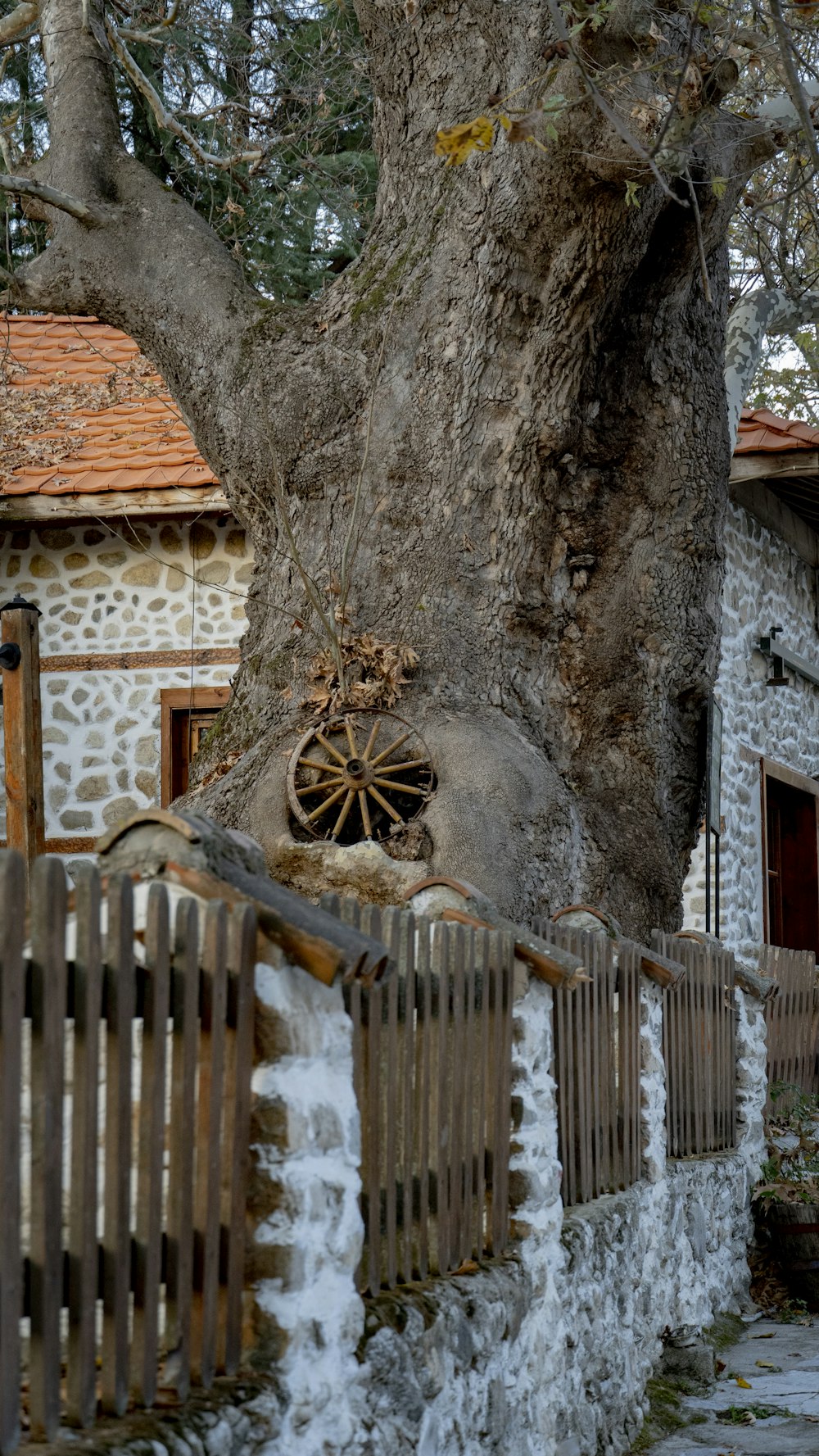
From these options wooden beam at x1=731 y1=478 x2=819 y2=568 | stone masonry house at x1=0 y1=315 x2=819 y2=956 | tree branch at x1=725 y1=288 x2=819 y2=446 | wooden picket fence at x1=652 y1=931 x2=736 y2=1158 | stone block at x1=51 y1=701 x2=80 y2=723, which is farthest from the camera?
wooden beam at x1=731 y1=478 x2=819 y2=568

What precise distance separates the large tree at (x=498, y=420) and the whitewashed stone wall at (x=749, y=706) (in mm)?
3292

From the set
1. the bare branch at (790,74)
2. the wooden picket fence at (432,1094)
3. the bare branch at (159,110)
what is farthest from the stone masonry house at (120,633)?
the wooden picket fence at (432,1094)

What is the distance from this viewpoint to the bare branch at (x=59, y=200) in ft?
21.8

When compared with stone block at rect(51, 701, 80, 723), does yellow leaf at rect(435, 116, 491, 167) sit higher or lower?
higher

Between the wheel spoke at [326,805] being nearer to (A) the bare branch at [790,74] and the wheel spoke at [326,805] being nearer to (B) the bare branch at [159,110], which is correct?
(A) the bare branch at [790,74]

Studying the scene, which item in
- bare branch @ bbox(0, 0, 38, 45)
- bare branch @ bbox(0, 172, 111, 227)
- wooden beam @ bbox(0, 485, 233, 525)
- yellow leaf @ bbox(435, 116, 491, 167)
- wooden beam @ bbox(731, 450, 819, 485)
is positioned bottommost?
yellow leaf @ bbox(435, 116, 491, 167)

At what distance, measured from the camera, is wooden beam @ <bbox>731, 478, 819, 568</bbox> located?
1071 centimetres

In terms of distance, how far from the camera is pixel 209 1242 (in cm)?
265

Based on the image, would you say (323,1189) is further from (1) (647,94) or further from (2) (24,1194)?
(1) (647,94)

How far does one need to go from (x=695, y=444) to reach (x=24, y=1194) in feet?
15.9

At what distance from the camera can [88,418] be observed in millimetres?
10859

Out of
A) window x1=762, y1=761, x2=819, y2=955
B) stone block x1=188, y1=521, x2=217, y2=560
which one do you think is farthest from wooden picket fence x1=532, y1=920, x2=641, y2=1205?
window x1=762, y1=761, x2=819, y2=955

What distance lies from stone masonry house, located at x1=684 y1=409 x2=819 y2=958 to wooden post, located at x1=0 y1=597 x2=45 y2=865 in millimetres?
4115

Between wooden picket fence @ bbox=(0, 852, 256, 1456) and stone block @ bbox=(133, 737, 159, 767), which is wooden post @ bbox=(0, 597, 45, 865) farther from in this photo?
wooden picket fence @ bbox=(0, 852, 256, 1456)
